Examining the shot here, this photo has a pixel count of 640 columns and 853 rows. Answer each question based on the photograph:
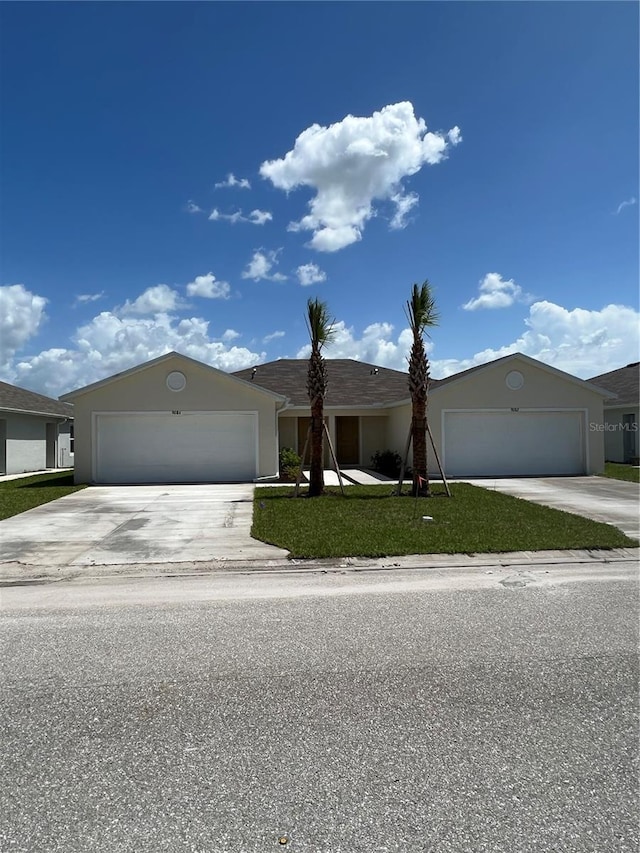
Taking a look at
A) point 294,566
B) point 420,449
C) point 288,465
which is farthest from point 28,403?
point 294,566

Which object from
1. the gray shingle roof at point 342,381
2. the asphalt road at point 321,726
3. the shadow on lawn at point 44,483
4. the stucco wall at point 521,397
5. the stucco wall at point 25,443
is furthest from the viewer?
the gray shingle roof at point 342,381

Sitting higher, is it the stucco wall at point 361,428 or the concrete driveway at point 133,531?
the stucco wall at point 361,428

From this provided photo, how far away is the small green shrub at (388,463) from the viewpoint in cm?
2073

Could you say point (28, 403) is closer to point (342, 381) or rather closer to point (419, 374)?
point (342, 381)

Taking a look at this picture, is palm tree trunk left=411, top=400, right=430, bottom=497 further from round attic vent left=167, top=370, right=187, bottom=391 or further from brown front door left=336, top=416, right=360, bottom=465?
brown front door left=336, top=416, right=360, bottom=465

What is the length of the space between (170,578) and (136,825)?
451 centimetres

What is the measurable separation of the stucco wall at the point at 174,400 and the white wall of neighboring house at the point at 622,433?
1568 centimetres

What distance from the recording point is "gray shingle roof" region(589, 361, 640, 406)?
→ 23516mm

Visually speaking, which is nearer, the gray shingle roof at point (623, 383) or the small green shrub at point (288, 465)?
the small green shrub at point (288, 465)

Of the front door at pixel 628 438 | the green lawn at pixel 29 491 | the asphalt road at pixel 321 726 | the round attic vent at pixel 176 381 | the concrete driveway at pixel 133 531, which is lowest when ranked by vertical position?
the asphalt road at pixel 321 726

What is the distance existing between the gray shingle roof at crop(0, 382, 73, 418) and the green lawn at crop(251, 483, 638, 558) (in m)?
13.4

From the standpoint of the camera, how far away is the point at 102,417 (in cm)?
A: 1784

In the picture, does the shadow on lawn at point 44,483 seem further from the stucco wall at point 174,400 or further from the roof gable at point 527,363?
the roof gable at point 527,363

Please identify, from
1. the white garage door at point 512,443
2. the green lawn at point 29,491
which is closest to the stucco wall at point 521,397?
the white garage door at point 512,443
